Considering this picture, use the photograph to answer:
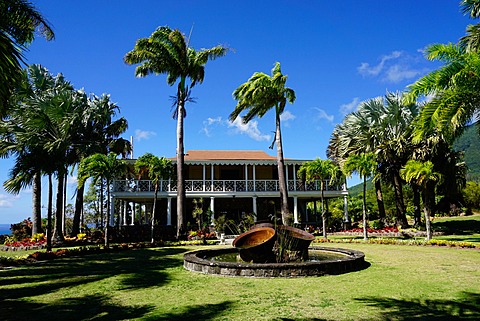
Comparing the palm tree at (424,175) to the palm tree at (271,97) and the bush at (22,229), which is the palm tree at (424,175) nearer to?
the palm tree at (271,97)

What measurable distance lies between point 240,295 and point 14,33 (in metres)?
10.1

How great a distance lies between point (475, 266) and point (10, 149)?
20.4 m

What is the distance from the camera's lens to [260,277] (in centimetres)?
789

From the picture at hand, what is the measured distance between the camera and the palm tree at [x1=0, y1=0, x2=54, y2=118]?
5512 millimetres

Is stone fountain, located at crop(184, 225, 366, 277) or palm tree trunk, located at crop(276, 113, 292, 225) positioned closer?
stone fountain, located at crop(184, 225, 366, 277)

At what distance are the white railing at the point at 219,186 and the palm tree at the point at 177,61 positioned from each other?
3.75 metres

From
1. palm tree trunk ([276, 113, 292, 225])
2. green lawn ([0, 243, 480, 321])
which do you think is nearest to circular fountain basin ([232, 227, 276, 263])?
green lawn ([0, 243, 480, 321])

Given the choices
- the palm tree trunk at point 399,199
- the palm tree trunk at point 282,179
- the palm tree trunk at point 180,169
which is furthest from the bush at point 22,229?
the palm tree trunk at point 399,199

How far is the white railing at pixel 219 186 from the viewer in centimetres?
2408

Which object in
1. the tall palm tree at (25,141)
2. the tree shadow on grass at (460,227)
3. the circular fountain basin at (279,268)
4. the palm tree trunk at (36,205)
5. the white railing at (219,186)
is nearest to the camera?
the circular fountain basin at (279,268)

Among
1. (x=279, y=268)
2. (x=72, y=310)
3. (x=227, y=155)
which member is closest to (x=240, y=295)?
(x=279, y=268)

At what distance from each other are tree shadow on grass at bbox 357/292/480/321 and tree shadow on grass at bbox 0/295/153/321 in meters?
3.61

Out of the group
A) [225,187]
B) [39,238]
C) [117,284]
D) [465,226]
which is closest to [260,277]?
[117,284]

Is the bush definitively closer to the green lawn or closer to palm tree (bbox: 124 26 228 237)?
palm tree (bbox: 124 26 228 237)
